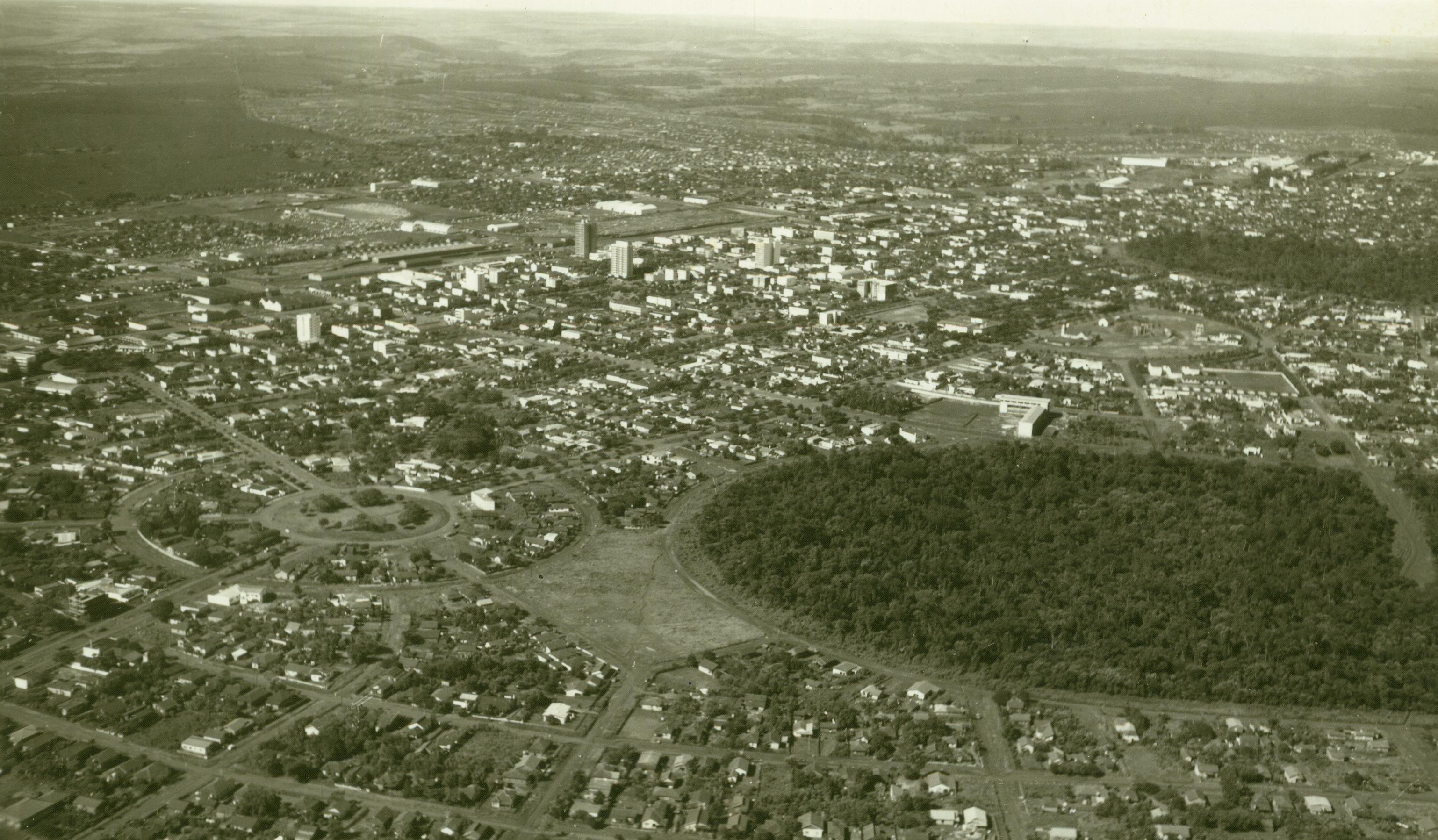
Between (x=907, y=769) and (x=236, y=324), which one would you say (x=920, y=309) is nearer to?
(x=236, y=324)

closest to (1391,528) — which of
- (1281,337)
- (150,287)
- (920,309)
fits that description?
(1281,337)

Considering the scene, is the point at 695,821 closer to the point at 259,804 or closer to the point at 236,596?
the point at 259,804

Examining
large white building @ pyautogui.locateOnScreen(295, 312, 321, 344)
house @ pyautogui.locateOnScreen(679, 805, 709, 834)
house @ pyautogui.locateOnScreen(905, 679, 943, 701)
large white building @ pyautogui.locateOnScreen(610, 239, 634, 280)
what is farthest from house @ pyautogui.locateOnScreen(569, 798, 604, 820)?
large white building @ pyautogui.locateOnScreen(610, 239, 634, 280)

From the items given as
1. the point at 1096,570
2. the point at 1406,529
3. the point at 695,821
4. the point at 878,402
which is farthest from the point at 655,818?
the point at 878,402

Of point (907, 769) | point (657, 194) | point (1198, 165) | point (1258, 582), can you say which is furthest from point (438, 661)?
point (1198, 165)

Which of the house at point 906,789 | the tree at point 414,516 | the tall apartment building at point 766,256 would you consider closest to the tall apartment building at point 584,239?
the tall apartment building at point 766,256

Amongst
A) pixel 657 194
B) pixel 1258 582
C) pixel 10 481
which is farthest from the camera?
pixel 657 194

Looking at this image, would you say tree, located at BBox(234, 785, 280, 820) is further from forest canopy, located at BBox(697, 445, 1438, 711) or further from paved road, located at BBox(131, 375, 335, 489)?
paved road, located at BBox(131, 375, 335, 489)

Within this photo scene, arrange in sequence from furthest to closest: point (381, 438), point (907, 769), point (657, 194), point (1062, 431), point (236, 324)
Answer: point (657, 194), point (236, 324), point (1062, 431), point (381, 438), point (907, 769)

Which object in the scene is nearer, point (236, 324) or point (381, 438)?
point (381, 438)
